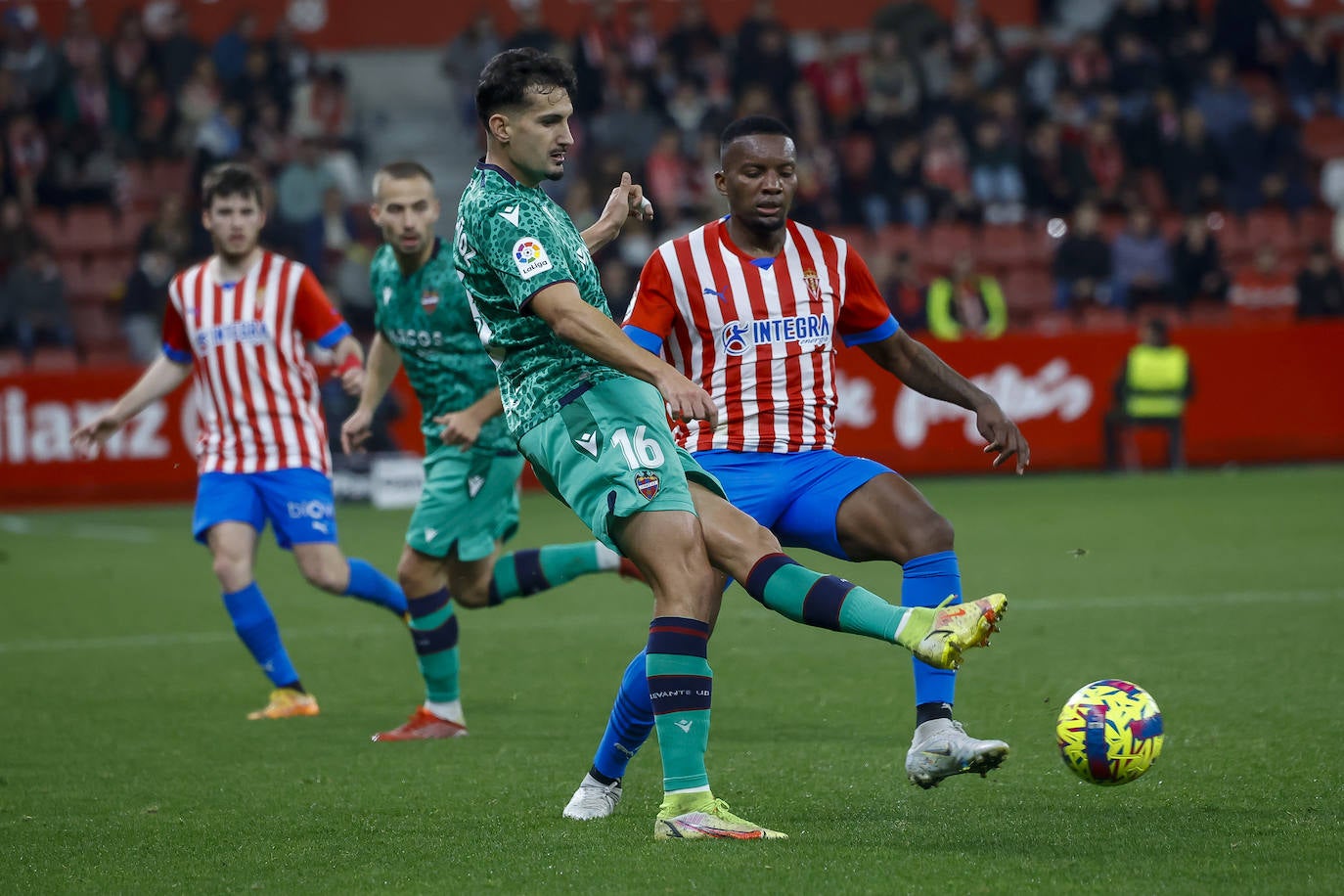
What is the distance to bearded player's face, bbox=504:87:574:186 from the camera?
4.84 metres

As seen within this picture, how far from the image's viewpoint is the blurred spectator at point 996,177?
20391mm

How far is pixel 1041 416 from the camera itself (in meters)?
17.4

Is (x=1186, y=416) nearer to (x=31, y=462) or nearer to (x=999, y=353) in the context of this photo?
(x=999, y=353)

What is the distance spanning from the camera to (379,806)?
5.34 m

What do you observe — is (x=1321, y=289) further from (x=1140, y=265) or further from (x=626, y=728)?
(x=626, y=728)

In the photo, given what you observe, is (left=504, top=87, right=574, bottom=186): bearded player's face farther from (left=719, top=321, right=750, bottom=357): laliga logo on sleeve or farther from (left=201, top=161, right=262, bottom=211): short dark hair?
(left=201, top=161, right=262, bottom=211): short dark hair

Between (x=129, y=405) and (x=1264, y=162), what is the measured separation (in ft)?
54.2

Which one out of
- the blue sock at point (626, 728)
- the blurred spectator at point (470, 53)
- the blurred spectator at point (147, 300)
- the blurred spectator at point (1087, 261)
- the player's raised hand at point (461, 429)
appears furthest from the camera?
the blurred spectator at point (470, 53)

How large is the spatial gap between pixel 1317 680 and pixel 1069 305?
12817mm

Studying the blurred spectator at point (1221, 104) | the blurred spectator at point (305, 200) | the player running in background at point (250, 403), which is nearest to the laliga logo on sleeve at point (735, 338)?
the player running in background at point (250, 403)

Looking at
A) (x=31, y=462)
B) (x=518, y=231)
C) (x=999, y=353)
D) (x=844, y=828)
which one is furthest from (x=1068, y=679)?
(x=31, y=462)

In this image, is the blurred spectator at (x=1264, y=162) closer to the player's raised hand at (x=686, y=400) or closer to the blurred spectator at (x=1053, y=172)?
the blurred spectator at (x=1053, y=172)

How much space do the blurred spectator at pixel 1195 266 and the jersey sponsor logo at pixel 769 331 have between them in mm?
14743

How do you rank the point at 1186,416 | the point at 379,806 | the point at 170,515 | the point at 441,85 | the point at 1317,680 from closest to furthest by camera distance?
1. the point at 379,806
2. the point at 1317,680
3. the point at 170,515
4. the point at 1186,416
5. the point at 441,85
